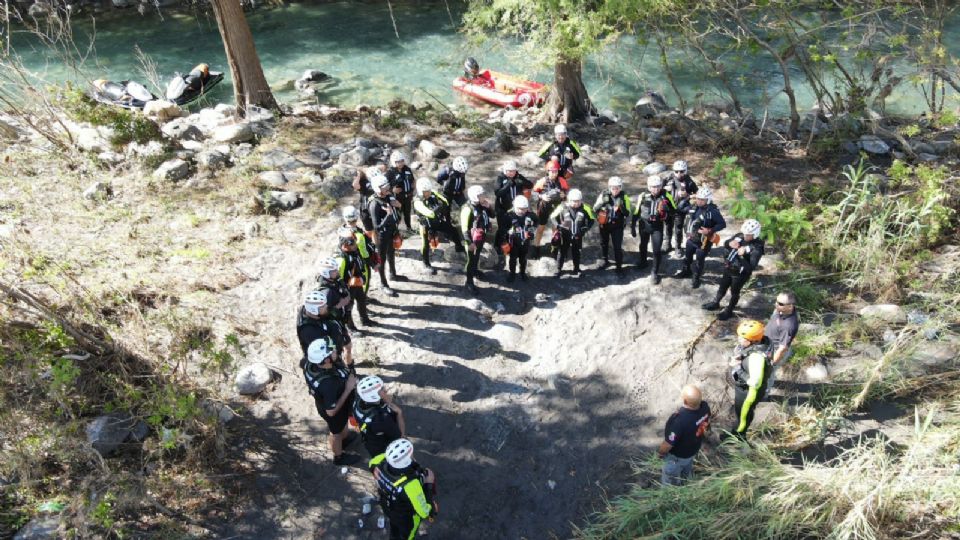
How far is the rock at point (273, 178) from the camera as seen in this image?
1012 cm

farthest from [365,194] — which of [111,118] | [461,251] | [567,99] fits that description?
[567,99]

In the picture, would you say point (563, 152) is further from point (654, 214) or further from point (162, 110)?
point (162, 110)

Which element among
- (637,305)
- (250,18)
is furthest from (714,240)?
(250,18)

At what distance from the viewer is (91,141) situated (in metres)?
10.9

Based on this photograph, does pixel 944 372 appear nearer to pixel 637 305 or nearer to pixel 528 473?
pixel 637 305

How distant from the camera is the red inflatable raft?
1441cm

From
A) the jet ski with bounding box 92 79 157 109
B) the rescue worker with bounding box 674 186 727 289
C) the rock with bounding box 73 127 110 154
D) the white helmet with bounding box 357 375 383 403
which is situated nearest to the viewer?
the white helmet with bounding box 357 375 383 403

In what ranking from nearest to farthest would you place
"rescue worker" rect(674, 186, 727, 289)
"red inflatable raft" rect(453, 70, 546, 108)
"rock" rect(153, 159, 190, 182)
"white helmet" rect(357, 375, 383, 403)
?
"white helmet" rect(357, 375, 383, 403), "rescue worker" rect(674, 186, 727, 289), "rock" rect(153, 159, 190, 182), "red inflatable raft" rect(453, 70, 546, 108)

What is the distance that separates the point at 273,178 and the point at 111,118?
3.34 m

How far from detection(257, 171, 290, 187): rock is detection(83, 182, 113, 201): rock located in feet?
7.69

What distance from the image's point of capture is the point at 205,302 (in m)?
7.52

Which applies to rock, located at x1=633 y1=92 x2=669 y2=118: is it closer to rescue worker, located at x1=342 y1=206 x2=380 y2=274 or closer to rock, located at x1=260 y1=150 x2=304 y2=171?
rock, located at x1=260 y1=150 x2=304 y2=171

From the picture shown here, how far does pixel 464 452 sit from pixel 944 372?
16.5ft

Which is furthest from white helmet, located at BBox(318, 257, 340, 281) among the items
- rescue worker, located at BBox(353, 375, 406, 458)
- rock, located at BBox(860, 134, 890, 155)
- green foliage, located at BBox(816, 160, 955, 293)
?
rock, located at BBox(860, 134, 890, 155)
